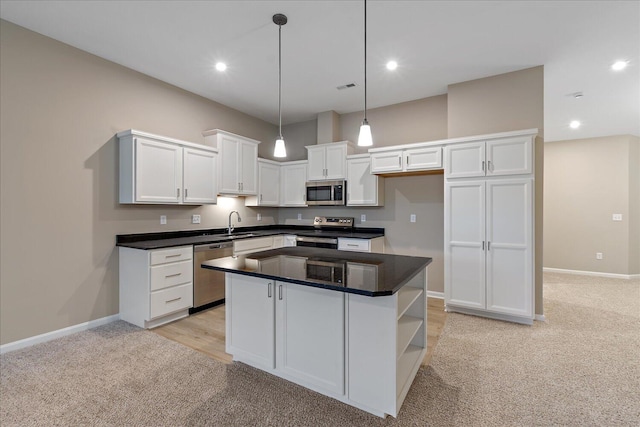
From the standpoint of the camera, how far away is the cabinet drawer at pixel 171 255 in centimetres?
325

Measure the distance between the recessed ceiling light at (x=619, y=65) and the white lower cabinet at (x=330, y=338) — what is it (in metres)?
3.50

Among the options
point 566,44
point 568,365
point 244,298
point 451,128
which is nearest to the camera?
point 244,298

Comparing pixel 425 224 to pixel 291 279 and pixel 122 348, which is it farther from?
pixel 122 348

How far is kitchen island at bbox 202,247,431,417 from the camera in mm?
1755

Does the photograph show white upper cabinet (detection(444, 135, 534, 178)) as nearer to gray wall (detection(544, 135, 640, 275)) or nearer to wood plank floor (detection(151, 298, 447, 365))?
wood plank floor (detection(151, 298, 447, 365))

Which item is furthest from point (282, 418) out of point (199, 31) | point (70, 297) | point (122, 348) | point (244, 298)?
point (199, 31)

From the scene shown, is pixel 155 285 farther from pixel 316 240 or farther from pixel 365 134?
pixel 365 134

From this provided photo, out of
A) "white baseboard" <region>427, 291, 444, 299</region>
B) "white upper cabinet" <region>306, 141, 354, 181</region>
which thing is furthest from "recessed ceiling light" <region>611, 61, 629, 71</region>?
"white baseboard" <region>427, 291, 444, 299</region>

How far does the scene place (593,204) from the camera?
19.7ft

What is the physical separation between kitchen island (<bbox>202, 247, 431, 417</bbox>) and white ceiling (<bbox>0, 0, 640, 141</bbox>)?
84.4 inches

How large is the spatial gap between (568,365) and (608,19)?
9.96 feet

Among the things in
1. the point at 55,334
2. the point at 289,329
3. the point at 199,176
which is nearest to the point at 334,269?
the point at 289,329

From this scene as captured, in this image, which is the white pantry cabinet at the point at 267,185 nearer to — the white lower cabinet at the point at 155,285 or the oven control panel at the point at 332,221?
the oven control panel at the point at 332,221

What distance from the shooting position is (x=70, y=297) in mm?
3088
